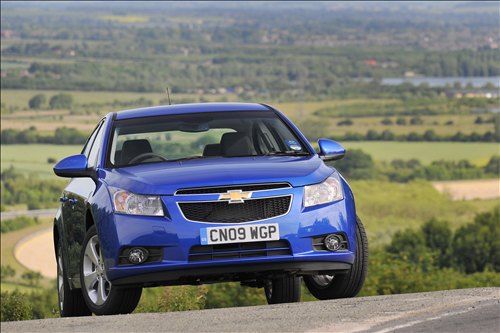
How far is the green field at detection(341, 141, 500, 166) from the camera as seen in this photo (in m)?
158

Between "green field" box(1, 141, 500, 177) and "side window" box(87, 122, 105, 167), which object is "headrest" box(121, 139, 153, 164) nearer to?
"side window" box(87, 122, 105, 167)

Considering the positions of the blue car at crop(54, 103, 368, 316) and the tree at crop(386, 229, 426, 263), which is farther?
the tree at crop(386, 229, 426, 263)

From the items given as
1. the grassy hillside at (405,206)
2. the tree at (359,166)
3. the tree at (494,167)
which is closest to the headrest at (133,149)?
the grassy hillside at (405,206)

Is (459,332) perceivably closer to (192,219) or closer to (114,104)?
(192,219)

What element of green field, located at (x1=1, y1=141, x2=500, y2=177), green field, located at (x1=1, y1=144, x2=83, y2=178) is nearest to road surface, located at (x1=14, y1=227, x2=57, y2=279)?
green field, located at (x1=1, y1=144, x2=83, y2=178)

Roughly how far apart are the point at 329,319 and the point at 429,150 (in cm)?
15861

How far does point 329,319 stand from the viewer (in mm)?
8844

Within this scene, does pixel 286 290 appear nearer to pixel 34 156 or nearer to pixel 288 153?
pixel 288 153

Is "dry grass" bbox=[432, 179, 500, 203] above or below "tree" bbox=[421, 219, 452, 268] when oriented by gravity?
below

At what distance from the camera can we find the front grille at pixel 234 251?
948cm

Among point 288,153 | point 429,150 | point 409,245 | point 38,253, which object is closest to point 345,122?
point 429,150

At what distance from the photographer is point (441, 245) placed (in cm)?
10925

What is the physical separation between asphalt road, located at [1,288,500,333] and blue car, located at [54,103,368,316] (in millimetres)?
308

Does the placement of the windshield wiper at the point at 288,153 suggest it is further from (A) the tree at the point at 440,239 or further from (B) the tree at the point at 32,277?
(A) the tree at the point at 440,239
